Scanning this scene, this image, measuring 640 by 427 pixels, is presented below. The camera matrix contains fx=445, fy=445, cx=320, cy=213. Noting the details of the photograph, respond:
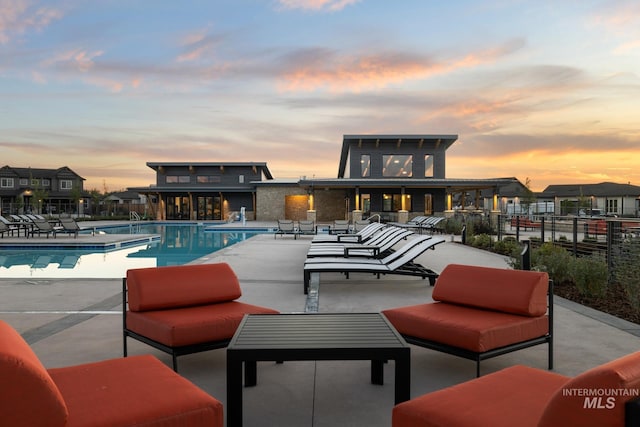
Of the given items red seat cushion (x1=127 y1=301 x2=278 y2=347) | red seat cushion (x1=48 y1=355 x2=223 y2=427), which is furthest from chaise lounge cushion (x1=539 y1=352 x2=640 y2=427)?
red seat cushion (x1=127 y1=301 x2=278 y2=347)

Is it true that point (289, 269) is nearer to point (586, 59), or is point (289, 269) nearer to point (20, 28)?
point (586, 59)

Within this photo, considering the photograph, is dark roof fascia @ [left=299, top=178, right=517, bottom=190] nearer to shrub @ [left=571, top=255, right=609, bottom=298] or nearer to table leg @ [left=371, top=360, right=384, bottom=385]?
shrub @ [left=571, top=255, right=609, bottom=298]

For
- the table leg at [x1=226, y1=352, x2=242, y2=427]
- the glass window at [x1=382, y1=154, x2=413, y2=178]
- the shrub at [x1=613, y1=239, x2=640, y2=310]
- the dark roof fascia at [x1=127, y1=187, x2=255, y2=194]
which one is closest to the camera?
the table leg at [x1=226, y1=352, x2=242, y2=427]

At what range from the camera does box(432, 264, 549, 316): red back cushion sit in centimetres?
388

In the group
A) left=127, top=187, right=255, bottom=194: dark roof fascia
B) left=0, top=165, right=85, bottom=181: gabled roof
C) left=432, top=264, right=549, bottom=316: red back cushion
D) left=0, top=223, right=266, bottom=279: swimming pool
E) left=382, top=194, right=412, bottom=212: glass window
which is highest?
left=0, top=165, right=85, bottom=181: gabled roof

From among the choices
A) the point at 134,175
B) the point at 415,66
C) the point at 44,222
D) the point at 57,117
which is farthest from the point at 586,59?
the point at 134,175

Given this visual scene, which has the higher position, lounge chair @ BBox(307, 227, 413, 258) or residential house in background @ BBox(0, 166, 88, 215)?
residential house in background @ BBox(0, 166, 88, 215)

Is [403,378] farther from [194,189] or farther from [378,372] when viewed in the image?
[194,189]

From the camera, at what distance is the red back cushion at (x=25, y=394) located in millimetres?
1736

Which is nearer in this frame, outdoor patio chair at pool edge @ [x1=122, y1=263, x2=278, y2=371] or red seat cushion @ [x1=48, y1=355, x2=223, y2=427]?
red seat cushion @ [x1=48, y1=355, x2=223, y2=427]

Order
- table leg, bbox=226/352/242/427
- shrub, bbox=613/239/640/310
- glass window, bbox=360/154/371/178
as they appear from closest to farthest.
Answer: table leg, bbox=226/352/242/427 → shrub, bbox=613/239/640/310 → glass window, bbox=360/154/371/178

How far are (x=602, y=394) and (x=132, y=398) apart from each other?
2.07m

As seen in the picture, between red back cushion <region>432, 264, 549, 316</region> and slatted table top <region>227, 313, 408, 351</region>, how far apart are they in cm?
114

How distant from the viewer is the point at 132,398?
7.41 feet
